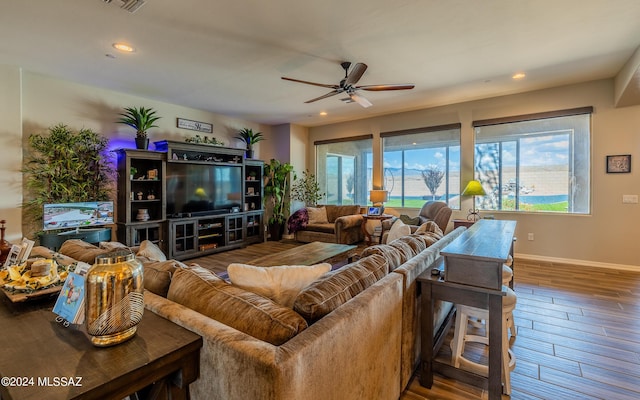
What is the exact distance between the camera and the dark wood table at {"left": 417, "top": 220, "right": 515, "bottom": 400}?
5.26 ft

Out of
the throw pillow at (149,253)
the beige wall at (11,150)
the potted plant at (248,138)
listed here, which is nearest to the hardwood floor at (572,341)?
the throw pillow at (149,253)

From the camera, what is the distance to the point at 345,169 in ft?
24.1

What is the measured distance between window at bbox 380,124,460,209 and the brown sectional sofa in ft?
14.3

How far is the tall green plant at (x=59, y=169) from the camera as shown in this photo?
12.8ft

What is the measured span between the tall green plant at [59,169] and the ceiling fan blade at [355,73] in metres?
3.77

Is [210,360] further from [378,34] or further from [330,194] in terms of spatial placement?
[330,194]

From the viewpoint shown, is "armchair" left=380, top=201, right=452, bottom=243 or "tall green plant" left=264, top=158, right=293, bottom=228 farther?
"tall green plant" left=264, top=158, right=293, bottom=228

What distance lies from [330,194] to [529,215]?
418 centimetres

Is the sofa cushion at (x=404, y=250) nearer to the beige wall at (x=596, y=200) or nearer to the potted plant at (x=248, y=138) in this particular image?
the beige wall at (x=596, y=200)

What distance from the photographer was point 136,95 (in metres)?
4.89

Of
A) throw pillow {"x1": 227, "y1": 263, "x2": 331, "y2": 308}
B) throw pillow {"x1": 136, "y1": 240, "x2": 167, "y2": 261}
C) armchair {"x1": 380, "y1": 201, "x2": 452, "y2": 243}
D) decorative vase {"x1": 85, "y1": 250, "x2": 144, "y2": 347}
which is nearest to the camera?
decorative vase {"x1": 85, "y1": 250, "x2": 144, "y2": 347}

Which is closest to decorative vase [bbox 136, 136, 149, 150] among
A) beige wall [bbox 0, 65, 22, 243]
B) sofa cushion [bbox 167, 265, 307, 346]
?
beige wall [bbox 0, 65, 22, 243]

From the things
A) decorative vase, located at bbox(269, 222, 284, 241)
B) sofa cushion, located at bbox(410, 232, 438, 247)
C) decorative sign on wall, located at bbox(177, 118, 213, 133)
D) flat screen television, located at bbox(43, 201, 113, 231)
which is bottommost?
decorative vase, located at bbox(269, 222, 284, 241)

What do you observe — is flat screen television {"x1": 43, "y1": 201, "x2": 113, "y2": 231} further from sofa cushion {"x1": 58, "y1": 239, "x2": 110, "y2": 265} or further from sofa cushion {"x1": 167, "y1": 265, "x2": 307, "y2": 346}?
sofa cushion {"x1": 167, "y1": 265, "x2": 307, "y2": 346}
